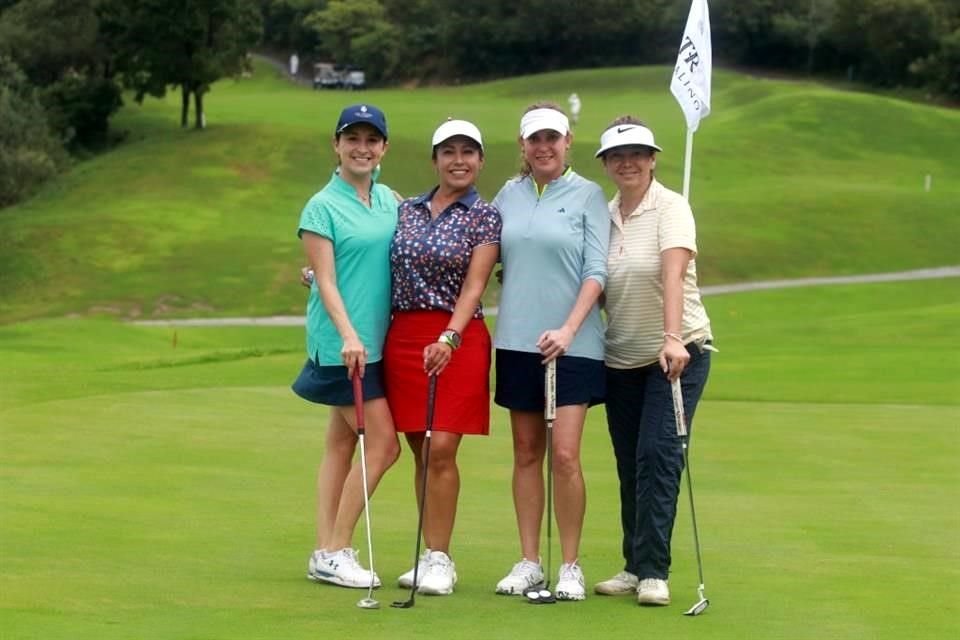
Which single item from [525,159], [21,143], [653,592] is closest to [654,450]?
[653,592]

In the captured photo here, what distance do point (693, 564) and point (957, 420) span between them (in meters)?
6.91

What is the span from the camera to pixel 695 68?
14.7 metres

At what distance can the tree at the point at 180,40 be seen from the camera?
49875mm

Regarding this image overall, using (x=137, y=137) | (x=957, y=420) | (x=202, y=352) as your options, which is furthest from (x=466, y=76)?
(x=957, y=420)

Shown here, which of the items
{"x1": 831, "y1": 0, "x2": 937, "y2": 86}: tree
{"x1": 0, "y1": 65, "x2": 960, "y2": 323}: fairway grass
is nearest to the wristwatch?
{"x1": 0, "y1": 65, "x2": 960, "y2": 323}: fairway grass

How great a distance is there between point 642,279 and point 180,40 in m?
44.4

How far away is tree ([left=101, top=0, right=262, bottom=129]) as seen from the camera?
1964 inches

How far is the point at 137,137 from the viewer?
5691cm

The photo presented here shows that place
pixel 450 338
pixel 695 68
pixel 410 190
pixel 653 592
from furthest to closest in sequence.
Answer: pixel 410 190, pixel 695 68, pixel 450 338, pixel 653 592

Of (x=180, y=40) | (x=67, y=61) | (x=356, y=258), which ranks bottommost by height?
(x=67, y=61)

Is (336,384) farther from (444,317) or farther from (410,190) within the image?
(410,190)

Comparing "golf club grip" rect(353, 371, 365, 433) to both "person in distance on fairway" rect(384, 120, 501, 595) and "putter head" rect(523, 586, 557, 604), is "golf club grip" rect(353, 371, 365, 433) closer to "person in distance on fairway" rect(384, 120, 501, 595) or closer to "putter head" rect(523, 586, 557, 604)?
"person in distance on fairway" rect(384, 120, 501, 595)

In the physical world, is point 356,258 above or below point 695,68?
below

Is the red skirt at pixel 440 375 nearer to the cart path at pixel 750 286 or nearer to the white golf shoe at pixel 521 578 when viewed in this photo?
the white golf shoe at pixel 521 578
